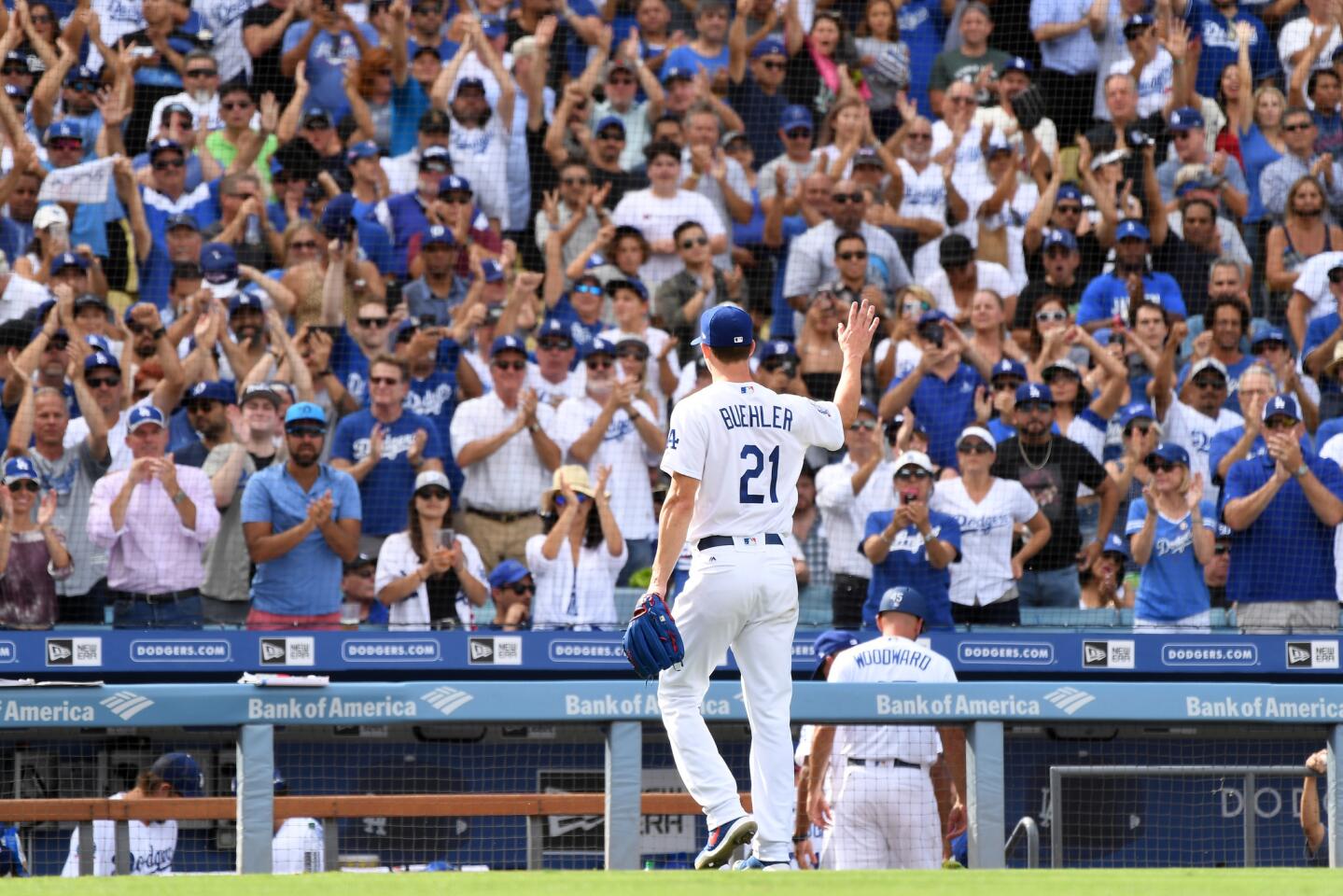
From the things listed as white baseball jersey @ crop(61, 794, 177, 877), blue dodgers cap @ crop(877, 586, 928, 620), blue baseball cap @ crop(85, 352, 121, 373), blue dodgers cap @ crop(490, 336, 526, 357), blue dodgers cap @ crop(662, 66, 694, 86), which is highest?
blue dodgers cap @ crop(662, 66, 694, 86)

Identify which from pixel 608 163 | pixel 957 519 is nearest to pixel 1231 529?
pixel 957 519

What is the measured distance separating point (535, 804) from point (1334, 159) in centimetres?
864

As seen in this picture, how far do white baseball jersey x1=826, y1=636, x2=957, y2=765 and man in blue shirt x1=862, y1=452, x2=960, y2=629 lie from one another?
2003 millimetres

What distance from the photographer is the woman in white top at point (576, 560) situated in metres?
10.1

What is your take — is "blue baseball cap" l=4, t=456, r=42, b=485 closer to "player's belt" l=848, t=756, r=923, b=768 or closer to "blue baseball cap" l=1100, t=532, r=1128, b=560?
"player's belt" l=848, t=756, r=923, b=768

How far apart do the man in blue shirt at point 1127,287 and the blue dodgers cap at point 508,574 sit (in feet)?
14.1

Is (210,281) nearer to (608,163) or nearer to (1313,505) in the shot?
(608,163)

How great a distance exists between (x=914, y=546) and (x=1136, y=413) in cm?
186

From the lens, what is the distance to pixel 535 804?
807 centimetres

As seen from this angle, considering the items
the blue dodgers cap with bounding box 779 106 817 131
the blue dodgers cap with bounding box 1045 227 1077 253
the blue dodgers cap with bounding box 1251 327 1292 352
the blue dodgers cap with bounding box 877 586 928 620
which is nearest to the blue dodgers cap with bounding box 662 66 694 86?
the blue dodgers cap with bounding box 779 106 817 131

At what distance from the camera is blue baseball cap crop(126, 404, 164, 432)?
383 inches

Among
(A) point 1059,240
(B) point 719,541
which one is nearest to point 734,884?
(B) point 719,541

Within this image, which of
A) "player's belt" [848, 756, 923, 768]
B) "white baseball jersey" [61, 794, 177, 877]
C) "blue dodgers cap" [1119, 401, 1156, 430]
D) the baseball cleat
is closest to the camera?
the baseball cleat

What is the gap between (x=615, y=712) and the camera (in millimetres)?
7301
